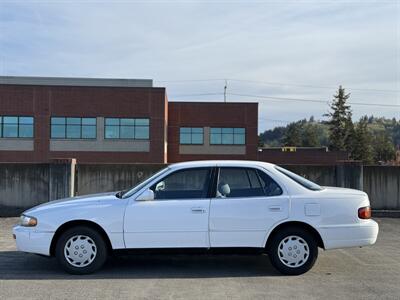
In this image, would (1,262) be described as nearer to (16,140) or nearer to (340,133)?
(16,140)

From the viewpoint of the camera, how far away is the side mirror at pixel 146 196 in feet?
24.2

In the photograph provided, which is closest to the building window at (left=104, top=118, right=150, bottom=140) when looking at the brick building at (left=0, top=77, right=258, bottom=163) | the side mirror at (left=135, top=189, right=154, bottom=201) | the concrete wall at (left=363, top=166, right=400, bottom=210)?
the brick building at (left=0, top=77, right=258, bottom=163)

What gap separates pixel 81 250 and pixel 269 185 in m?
Answer: 2.83

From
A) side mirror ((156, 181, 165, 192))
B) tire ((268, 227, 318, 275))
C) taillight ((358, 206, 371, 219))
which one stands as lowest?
tire ((268, 227, 318, 275))

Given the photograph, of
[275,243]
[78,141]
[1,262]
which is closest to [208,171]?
[275,243]

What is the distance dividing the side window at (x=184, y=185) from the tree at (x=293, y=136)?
120345mm

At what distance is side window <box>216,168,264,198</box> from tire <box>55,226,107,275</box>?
6.01 ft

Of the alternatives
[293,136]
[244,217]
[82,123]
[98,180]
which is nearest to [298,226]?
[244,217]

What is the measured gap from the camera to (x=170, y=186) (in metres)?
7.61

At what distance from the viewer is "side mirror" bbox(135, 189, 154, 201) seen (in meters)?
7.39

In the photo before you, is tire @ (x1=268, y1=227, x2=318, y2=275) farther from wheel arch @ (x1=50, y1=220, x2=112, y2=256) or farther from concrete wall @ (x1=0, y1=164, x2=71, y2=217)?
concrete wall @ (x1=0, y1=164, x2=71, y2=217)

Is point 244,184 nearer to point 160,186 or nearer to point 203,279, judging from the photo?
point 160,186

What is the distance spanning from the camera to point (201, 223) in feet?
24.3

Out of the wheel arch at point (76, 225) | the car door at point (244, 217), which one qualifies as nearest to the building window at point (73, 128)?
the wheel arch at point (76, 225)
